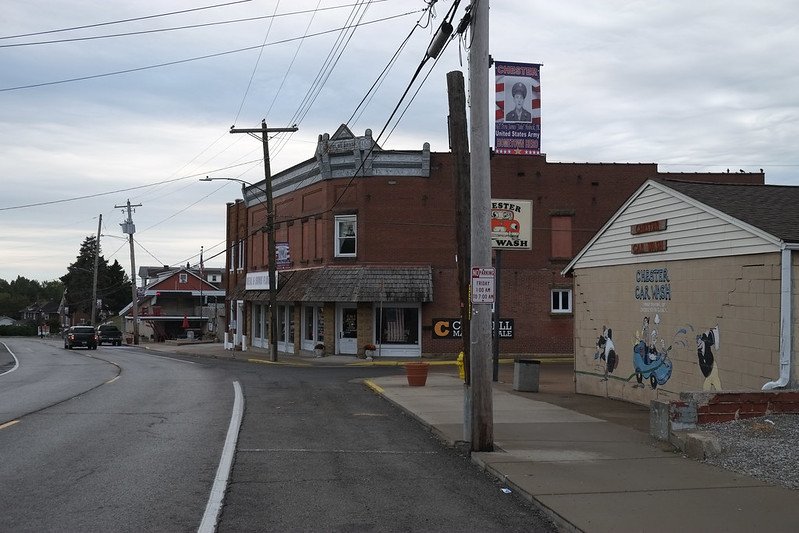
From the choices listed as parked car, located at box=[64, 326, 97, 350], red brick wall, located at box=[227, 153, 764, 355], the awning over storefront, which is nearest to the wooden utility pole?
the awning over storefront

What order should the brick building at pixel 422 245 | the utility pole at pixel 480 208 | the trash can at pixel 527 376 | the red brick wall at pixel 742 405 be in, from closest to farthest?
the red brick wall at pixel 742 405, the utility pole at pixel 480 208, the trash can at pixel 527 376, the brick building at pixel 422 245

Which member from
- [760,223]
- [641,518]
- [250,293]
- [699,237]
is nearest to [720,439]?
[641,518]

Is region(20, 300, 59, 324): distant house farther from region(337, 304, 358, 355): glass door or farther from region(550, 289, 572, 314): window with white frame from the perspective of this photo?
region(550, 289, 572, 314): window with white frame

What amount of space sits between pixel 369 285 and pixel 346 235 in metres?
3.22

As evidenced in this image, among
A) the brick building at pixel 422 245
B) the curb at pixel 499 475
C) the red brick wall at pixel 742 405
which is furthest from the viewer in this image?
the brick building at pixel 422 245

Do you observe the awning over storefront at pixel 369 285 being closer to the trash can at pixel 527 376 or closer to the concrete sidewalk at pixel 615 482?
the trash can at pixel 527 376

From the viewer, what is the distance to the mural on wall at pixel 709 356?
526 inches

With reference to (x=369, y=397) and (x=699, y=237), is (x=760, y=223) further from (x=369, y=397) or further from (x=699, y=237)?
(x=369, y=397)

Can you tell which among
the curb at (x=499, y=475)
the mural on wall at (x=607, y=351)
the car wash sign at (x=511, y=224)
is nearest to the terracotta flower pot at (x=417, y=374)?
the car wash sign at (x=511, y=224)

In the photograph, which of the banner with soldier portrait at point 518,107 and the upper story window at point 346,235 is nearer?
the banner with soldier portrait at point 518,107

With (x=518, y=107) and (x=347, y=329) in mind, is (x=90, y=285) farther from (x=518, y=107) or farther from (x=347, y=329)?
(x=518, y=107)

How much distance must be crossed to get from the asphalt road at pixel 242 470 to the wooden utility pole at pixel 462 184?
234 cm

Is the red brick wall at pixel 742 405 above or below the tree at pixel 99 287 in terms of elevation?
below

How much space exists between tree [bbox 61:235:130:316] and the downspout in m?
110
